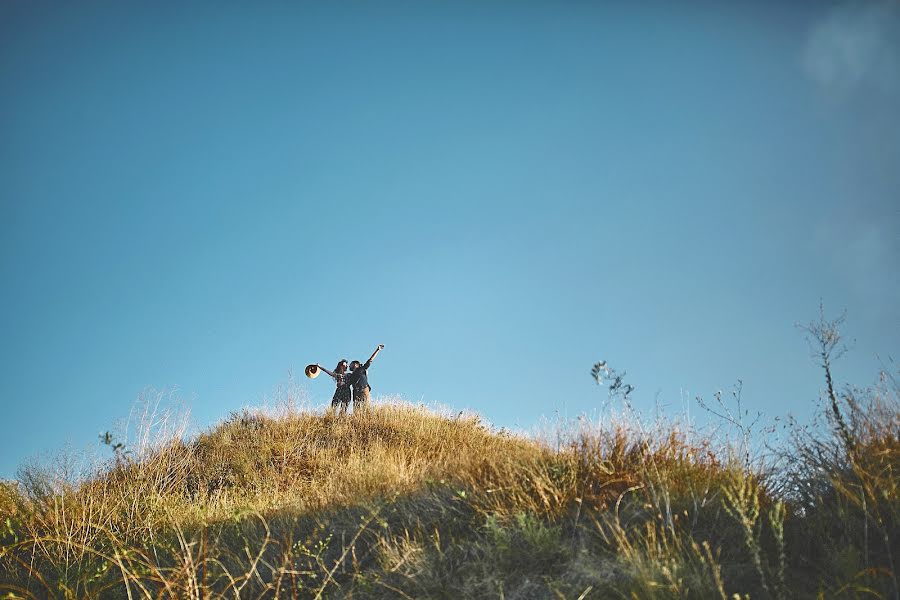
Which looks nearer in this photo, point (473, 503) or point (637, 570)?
point (637, 570)

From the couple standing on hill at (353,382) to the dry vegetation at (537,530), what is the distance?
7.60 meters

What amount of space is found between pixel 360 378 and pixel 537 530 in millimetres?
11458

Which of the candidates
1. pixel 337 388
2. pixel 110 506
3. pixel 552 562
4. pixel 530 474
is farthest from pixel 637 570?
pixel 337 388

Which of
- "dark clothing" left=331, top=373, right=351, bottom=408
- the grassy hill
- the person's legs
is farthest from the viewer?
"dark clothing" left=331, top=373, right=351, bottom=408

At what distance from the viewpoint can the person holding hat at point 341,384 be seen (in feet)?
48.6

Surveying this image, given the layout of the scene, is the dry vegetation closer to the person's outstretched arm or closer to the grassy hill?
the grassy hill

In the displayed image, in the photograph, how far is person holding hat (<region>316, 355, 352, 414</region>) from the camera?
14.8 meters

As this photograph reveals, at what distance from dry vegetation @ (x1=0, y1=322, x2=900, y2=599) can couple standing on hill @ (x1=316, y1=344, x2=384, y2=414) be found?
24.9 ft

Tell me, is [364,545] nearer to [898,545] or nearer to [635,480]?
[635,480]

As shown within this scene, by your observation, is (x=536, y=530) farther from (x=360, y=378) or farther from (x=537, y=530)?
(x=360, y=378)

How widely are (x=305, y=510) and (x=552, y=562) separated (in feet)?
10.5

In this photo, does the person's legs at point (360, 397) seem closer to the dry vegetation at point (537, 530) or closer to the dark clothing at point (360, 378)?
the dark clothing at point (360, 378)

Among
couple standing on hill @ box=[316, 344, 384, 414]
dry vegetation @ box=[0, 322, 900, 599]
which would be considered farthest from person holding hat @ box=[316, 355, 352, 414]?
dry vegetation @ box=[0, 322, 900, 599]

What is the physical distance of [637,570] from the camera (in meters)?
3.28
